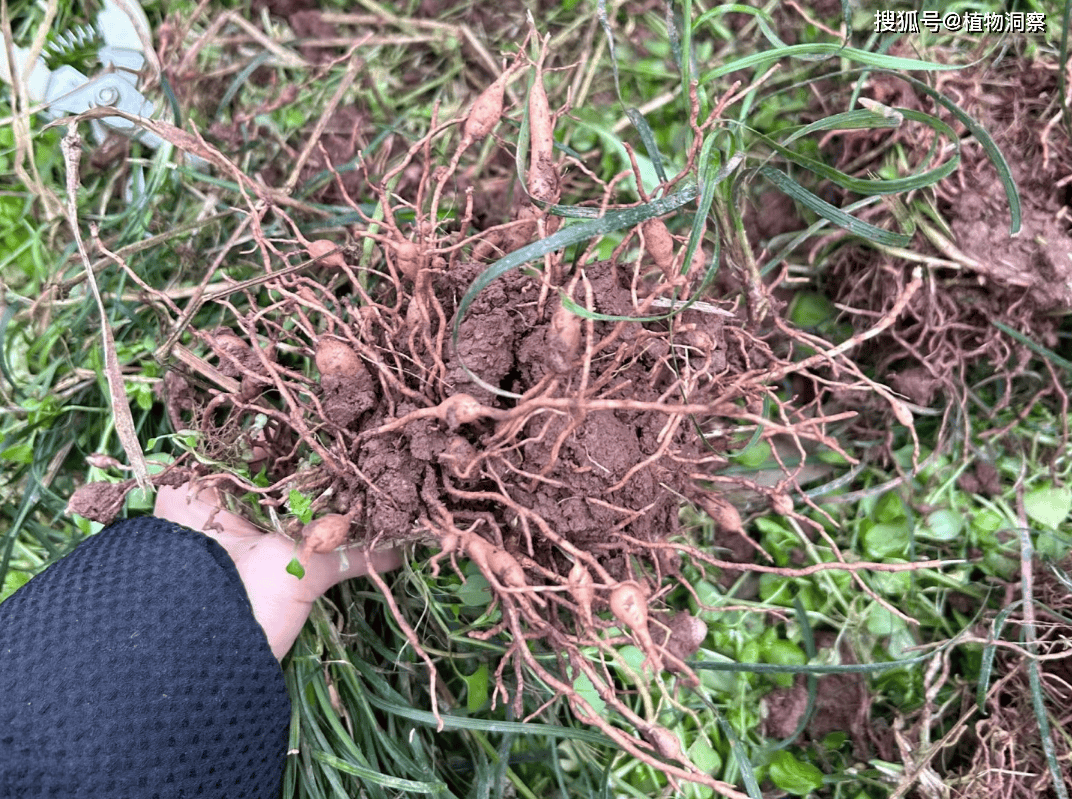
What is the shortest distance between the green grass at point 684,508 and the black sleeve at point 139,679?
120 millimetres

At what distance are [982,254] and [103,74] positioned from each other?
1348mm

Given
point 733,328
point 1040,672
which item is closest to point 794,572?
point 733,328

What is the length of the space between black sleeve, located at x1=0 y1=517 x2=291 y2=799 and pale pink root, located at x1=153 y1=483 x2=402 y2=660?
0.02 m

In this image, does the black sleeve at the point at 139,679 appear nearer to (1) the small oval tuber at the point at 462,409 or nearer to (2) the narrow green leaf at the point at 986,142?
(1) the small oval tuber at the point at 462,409

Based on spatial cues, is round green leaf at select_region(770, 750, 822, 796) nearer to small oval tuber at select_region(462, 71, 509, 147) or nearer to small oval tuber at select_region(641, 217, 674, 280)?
small oval tuber at select_region(641, 217, 674, 280)

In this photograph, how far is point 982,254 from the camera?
1015mm

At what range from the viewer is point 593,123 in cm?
112

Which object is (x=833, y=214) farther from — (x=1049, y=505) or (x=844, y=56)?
(x=1049, y=505)

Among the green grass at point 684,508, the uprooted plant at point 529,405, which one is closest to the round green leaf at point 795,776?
the green grass at point 684,508

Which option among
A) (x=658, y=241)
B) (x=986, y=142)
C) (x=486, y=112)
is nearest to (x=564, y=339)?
(x=658, y=241)

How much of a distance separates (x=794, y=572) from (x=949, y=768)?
560 millimetres

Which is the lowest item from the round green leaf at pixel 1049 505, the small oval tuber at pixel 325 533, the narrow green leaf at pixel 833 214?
the round green leaf at pixel 1049 505

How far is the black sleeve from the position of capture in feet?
2.48

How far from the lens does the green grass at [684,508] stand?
94 centimetres
